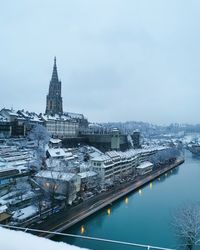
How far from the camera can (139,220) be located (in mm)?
9234

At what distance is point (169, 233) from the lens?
7.91 m

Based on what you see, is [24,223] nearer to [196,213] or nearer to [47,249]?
[196,213]

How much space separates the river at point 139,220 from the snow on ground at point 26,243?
629 cm

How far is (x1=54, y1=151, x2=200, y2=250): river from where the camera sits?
24.5 feet

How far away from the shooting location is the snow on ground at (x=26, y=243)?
74cm

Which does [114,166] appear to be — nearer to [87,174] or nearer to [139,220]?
[87,174]

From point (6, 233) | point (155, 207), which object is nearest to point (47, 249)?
point (6, 233)

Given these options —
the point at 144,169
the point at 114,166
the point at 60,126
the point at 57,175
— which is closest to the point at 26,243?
the point at 57,175

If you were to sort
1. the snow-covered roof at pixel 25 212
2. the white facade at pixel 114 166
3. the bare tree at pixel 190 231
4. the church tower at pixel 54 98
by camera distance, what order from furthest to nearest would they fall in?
the church tower at pixel 54 98 → the white facade at pixel 114 166 → the snow-covered roof at pixel 25 212 → the bare tree at pixel 190 231

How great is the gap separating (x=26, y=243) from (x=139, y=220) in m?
9.14

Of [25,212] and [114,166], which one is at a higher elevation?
[114,166]

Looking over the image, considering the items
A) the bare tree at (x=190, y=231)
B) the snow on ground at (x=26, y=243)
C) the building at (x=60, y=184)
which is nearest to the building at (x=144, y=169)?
the building at (x=60, y=184)

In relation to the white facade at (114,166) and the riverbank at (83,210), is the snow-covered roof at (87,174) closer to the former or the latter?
the white facade at (114,166)

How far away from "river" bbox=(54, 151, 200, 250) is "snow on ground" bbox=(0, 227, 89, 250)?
6289 mm
